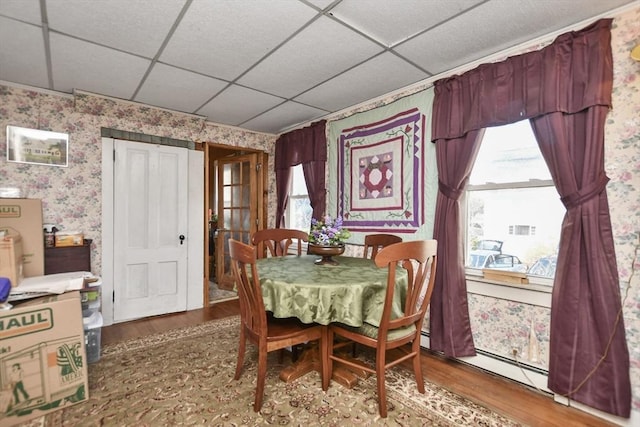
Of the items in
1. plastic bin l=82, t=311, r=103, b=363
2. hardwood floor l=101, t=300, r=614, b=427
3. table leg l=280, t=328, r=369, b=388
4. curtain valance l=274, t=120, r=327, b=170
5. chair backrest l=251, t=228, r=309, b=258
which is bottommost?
hardwood floor l=101, t=300, r=614, b=427

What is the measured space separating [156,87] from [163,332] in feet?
8.07

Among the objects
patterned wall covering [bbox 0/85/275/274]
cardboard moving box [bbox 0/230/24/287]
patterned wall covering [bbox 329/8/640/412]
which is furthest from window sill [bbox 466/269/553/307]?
patterned wall covering [bbox 0/85/275/274]

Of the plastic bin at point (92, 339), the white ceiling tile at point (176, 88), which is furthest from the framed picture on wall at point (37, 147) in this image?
the plastic bin at point (92, 339)

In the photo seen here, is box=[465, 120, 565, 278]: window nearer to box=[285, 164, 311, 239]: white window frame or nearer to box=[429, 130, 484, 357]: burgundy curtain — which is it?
box=[429, 130, 484, 357]: burgundy curtain

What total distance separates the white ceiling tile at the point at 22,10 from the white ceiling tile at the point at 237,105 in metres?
1.40

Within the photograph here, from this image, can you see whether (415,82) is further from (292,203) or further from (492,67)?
(292,203)

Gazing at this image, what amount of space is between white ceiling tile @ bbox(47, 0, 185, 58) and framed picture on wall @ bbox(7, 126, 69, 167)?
146 centimetres

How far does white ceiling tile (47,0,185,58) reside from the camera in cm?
176

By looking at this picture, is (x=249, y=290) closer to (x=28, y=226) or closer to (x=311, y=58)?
(x=311, y=58)

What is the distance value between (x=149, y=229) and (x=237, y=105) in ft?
5.88

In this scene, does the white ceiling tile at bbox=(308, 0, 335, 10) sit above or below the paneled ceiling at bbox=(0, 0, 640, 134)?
above

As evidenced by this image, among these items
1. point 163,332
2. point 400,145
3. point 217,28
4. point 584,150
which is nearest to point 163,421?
point 163,332

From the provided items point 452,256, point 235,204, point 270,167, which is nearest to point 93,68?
point 270,167

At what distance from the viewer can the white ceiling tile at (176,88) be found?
2660 mm
